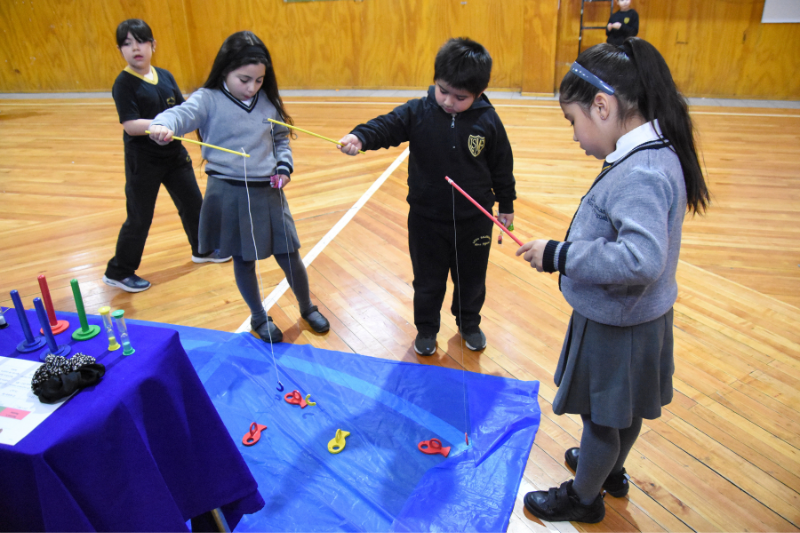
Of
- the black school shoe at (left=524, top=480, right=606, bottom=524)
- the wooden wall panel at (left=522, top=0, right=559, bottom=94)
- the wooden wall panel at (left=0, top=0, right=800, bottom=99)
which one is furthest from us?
the wooden wall panel at (left=522, top=0, right=559, bottom=94)

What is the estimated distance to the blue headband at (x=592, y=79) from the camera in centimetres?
108

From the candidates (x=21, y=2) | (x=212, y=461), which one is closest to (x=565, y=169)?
(x=212, y=461)

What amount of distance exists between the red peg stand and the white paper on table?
0.12m

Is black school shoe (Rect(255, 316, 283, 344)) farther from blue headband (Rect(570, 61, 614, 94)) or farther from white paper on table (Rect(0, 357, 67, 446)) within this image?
blue headband (Rect(570, 61, 614, 94))

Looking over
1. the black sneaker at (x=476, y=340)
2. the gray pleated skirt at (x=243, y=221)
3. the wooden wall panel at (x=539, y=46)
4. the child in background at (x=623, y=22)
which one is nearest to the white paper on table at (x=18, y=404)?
the gray pleated skirt at (x=243, y=221)

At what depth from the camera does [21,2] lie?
723cm

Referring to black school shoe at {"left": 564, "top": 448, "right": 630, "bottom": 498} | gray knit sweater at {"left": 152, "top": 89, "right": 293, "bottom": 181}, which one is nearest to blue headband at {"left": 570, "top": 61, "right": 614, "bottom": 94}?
black school shoe at {"left": 564, "top": 448, "right": 630, "bottom": 498}

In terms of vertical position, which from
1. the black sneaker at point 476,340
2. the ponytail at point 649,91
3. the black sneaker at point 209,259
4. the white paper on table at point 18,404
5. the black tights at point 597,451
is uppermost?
the ponytail at point 649,91

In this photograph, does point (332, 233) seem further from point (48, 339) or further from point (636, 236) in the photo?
point (636, 236)

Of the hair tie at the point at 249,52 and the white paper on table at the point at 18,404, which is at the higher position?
the hair tie at the point at 249,52

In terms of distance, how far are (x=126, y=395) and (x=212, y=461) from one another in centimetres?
34

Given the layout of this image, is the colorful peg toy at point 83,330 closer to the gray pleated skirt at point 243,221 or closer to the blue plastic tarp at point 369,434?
the blue plastic tarp at point 369,434

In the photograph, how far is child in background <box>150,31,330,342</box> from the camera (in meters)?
1.90

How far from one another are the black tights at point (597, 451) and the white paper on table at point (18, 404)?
1.19 meters
